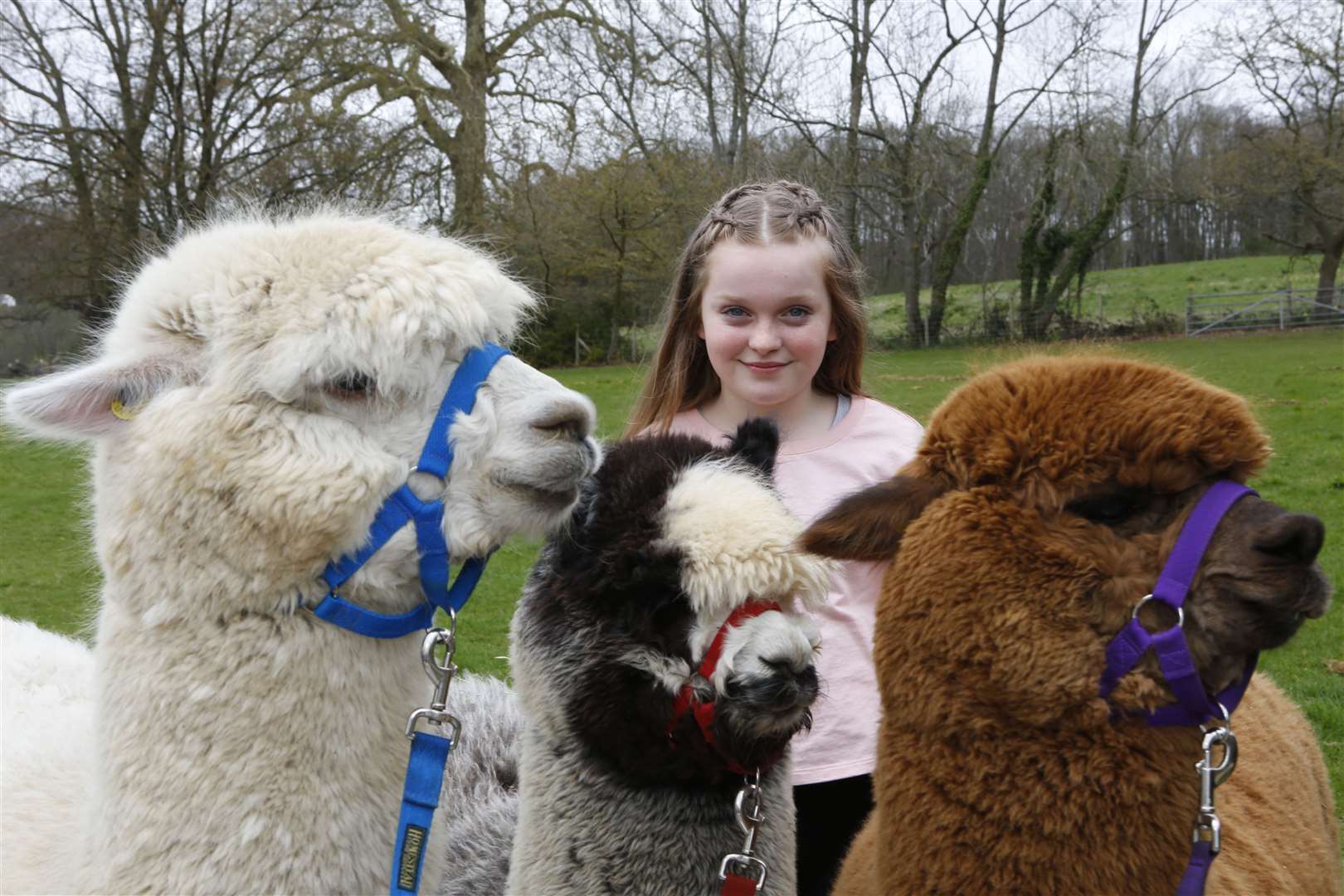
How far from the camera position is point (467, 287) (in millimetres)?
1699

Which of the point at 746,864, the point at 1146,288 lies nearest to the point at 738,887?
the point at 746,864

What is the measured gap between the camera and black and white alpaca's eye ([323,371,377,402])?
1568 millimetres

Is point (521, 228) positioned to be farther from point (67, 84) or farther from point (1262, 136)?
point (1262, 136)

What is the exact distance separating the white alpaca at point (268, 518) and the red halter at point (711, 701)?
349 millimetres

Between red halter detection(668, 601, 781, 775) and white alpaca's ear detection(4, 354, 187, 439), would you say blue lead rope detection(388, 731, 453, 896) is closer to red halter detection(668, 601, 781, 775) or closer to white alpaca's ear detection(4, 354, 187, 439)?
red halter detection(668, 601, 781, 775)

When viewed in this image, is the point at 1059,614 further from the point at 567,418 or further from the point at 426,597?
the point at 426,597

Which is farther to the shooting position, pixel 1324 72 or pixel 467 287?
pixel 1324 72

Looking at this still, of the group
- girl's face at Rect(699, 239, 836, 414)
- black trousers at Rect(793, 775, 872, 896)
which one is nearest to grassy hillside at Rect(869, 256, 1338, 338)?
girl's face at Rect(699, 239, 836, 414)

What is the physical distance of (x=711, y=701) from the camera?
64.1 inches

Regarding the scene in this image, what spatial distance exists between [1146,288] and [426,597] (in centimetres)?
3625

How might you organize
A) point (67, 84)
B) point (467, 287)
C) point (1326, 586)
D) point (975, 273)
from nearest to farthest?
1. point (1326, 586)
2. point (467, 287)
3. point (67, 84)
4. point (975, 273)

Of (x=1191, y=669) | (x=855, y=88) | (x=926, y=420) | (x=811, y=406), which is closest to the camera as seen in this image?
(x=1191, y=669)

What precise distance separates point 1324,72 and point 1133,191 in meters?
6.87

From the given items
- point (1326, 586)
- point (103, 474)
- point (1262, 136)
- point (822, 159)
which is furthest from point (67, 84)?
point (1262, 136)
